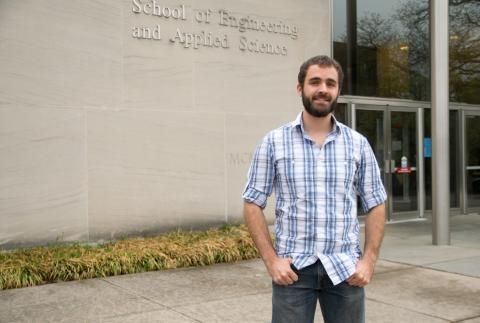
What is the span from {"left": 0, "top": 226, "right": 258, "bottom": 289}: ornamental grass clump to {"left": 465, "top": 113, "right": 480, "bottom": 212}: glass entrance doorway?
758 cm

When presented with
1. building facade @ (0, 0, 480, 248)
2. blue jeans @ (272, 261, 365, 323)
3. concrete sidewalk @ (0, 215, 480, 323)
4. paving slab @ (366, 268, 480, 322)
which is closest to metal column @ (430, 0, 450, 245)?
concrete sidewalk @ (0, 215, 480, 323)

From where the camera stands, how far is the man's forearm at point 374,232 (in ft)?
8.93

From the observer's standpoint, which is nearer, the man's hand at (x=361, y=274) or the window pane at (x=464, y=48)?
the man's hand at (x=361, y=274)

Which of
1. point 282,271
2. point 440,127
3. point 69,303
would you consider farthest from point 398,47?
point 282,271

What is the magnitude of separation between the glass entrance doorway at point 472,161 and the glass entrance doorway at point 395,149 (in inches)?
71.9

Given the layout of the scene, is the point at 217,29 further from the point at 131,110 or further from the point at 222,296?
the point at 222,296

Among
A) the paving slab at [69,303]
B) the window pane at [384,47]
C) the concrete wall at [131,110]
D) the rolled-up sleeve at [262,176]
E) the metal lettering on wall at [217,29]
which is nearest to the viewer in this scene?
the rolled-up sleeve at [262,176]

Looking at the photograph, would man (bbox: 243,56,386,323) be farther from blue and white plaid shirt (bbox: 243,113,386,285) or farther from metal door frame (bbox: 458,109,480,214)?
metal door frame (bbox: 458,109,480,214)

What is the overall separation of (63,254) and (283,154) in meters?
5.31

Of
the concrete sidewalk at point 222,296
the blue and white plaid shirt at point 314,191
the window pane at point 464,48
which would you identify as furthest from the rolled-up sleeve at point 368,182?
the window pane at point 464,48

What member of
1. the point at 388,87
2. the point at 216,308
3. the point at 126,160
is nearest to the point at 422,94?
the point at 388,87

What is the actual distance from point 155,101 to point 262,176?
6.93 m

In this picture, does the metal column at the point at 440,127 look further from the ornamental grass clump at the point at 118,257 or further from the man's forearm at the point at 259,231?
the man's forearm at the point at 259,231

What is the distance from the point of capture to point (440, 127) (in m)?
9.27
